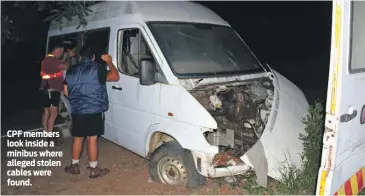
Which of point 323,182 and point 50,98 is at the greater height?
point 50,98

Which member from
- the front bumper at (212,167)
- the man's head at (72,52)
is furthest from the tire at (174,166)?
the man's head at (72,52)

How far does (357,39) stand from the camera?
2686mm

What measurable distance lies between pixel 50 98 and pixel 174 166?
2928 mm

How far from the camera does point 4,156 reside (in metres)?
6.21

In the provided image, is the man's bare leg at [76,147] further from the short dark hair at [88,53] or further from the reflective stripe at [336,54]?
the reflective stripe at [336,54]

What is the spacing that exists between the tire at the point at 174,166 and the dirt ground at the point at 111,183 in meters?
0.09

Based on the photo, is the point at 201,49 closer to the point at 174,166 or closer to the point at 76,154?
the point at 174,166

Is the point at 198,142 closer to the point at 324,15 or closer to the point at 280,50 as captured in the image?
the point at 324,15

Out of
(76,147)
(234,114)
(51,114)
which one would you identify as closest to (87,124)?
(76,147)

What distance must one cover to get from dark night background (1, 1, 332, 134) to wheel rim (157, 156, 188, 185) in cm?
841

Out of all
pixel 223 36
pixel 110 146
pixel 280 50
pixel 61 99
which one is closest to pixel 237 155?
pixel 223 36

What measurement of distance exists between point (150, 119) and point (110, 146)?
79.7 inches

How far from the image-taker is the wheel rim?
4324 mm

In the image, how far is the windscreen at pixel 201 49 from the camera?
450cm
